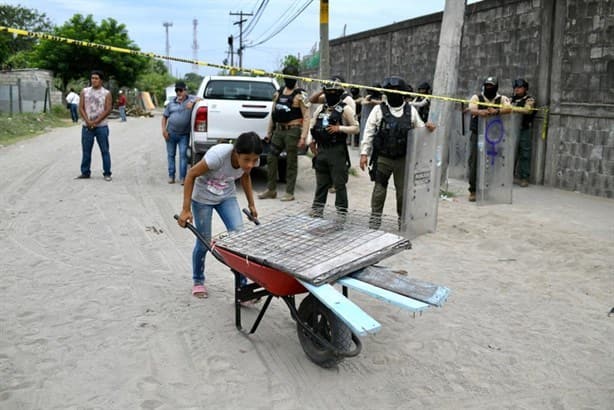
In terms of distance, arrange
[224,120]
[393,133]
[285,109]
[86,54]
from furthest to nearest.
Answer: [86,54] → [224,120] → [285,109] → [393,133]

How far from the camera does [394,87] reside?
7039 mm

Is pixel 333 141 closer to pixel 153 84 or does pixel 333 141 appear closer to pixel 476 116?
pixel 476 116

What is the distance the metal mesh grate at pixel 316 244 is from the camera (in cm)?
389

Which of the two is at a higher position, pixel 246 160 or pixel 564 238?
pixel 246 160

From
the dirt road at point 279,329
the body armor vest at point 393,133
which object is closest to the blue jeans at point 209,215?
the dirt road at point 279,329

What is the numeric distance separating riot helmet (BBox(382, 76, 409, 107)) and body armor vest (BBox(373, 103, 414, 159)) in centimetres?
9

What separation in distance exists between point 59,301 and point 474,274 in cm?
376

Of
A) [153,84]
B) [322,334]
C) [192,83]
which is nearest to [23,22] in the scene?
[153,84]

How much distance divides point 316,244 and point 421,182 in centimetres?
352

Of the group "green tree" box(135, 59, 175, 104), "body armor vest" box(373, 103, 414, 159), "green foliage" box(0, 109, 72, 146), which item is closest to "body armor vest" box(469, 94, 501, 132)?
"body armor vest" box(373, 103, 414, 159)

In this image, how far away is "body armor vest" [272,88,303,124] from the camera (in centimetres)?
946

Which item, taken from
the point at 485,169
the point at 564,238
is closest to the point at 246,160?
the point at 564,238

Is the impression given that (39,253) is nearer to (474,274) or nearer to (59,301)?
(59,301)

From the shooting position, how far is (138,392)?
3869 millimetres
